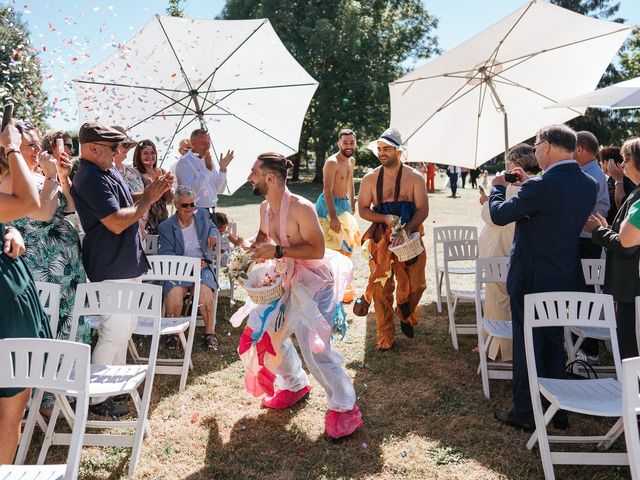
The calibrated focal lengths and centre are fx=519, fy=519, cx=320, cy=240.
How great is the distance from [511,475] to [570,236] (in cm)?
166

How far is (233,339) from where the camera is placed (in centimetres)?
603

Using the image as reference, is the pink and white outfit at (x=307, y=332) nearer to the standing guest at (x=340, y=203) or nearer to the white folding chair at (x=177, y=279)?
the white folding chair at (x=177, y=279)

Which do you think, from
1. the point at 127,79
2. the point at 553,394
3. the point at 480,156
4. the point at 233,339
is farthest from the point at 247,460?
the point at 480,156

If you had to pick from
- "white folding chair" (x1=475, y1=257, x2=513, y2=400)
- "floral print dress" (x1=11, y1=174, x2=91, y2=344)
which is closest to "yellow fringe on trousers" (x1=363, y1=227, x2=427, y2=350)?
"white folding chair" (x1=475, y1=257, x2=513, y2=400)

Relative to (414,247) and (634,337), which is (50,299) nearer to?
(414,247)

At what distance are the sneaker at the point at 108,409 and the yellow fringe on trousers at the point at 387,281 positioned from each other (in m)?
2.66

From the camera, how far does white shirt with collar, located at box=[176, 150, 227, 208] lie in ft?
21.0

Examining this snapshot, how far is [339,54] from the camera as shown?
91.4ft

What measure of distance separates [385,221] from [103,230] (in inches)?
108

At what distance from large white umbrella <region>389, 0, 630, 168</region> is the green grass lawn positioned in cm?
260

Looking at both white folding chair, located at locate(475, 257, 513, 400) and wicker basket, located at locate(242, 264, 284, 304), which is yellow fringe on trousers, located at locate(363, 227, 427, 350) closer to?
white folding chair, located at locate(475, 257, 513, 400)

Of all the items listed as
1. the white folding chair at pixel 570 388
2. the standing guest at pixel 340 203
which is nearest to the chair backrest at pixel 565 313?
the white folding chair at pixel 570 388

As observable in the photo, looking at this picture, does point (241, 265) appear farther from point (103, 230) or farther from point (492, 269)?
point (492, 269)

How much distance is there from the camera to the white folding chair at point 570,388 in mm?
3145
